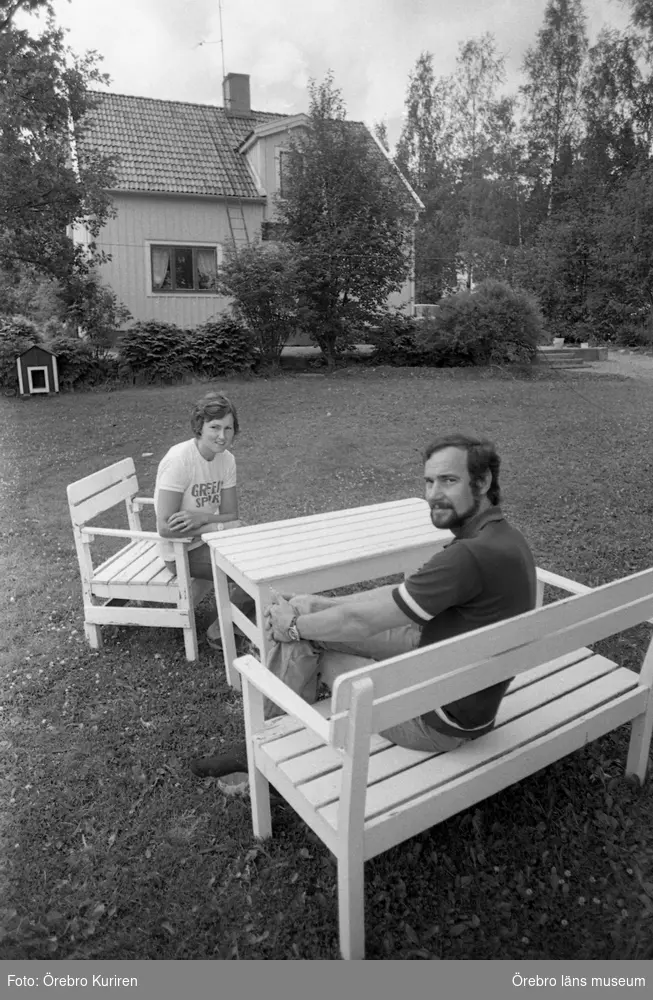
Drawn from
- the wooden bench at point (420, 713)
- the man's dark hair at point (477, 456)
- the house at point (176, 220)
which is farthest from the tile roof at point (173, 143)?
the wooden bench at point (420, 713)

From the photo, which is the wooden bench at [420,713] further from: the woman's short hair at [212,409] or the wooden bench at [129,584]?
the woman's short hair at [212,409]

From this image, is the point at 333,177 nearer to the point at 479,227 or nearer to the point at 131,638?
the point at 479,227

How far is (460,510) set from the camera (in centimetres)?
181

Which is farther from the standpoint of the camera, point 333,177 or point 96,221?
point 333,177

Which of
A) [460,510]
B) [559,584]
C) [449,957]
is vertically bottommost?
[449,957]

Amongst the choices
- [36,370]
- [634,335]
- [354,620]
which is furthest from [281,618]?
[36,370]

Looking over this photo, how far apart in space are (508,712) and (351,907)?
69cm

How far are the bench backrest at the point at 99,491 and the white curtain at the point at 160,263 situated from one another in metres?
9.78

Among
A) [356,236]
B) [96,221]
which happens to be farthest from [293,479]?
[356,236]

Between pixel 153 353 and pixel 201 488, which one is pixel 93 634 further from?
pixel 153 353

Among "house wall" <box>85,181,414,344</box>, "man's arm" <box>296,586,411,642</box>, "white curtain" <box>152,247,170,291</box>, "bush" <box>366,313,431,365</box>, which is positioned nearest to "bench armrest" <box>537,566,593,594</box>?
"man's arm" <box>296,586,411,642</box>

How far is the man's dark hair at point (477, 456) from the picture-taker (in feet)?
5.94

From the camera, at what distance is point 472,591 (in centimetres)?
169
